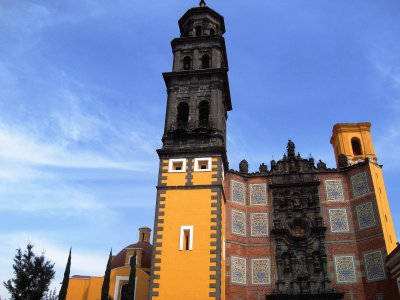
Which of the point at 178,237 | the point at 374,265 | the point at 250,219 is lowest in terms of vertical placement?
the point at 374,265

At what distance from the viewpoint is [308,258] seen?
78.2 feet

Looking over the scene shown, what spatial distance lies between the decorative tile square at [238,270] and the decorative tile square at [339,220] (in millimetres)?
5300

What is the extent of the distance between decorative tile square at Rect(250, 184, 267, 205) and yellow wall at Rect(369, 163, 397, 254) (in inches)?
238

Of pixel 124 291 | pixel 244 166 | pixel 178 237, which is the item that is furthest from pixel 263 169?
pixel 124 291

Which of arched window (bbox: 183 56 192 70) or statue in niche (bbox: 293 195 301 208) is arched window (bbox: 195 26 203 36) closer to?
arched window (bbox: 183 56 192 70)

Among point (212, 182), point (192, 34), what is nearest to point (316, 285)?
point (212, 182)

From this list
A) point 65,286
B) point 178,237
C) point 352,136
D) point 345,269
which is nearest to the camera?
point 178,237

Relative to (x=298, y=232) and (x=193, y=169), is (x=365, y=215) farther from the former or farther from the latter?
(x=193, y=169)

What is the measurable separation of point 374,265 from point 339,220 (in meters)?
3.05

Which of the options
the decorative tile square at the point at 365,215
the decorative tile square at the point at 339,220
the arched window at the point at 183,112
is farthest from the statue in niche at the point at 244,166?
the decorative tile square at the point at 365,215

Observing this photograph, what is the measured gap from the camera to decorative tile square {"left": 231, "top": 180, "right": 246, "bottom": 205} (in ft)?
84.7

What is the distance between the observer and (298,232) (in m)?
25.1

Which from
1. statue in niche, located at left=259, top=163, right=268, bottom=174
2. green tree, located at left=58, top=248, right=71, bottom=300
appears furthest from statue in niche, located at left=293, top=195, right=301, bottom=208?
green tree, located at left=58, top=248, right=71, bottom=300

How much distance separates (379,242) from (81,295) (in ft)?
56.4
